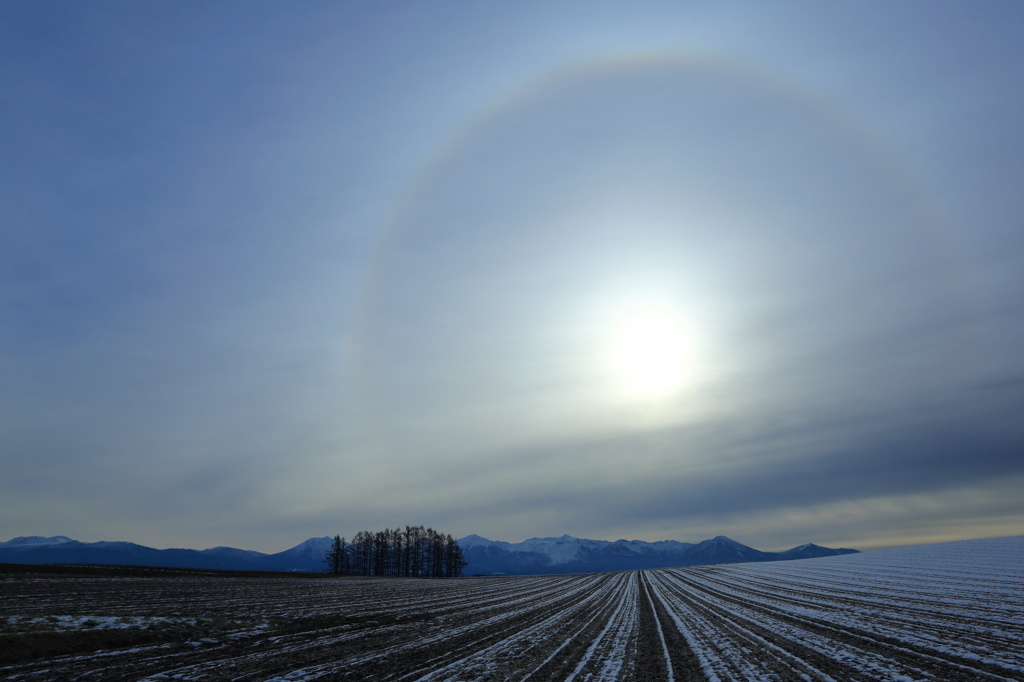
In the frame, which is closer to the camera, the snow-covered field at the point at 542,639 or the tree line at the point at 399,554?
the snow-covered field at the point at 542,639

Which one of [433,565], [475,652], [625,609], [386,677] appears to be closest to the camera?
[386,677]

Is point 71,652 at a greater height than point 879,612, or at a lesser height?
greater

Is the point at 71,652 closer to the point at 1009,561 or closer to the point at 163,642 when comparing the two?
the point at 163,642

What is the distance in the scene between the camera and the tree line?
12438 cm

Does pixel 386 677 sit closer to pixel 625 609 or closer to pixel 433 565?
pixel 625 609

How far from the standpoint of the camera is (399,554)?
417 feet

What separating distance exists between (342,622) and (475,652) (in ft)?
30.5

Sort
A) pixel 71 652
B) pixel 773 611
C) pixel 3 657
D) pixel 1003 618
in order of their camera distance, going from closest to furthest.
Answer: pixel 3 657 < pixel 71 652 < pixel 1003 618 < pixel 773 611

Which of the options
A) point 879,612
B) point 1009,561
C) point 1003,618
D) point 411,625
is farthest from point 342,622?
point 1009,561

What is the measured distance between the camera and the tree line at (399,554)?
124 metres

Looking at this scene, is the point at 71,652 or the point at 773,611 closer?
the point at 71,652

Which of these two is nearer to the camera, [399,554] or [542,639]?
[542,639]

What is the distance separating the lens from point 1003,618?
18266 millimetres

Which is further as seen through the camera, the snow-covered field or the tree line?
the tree line
